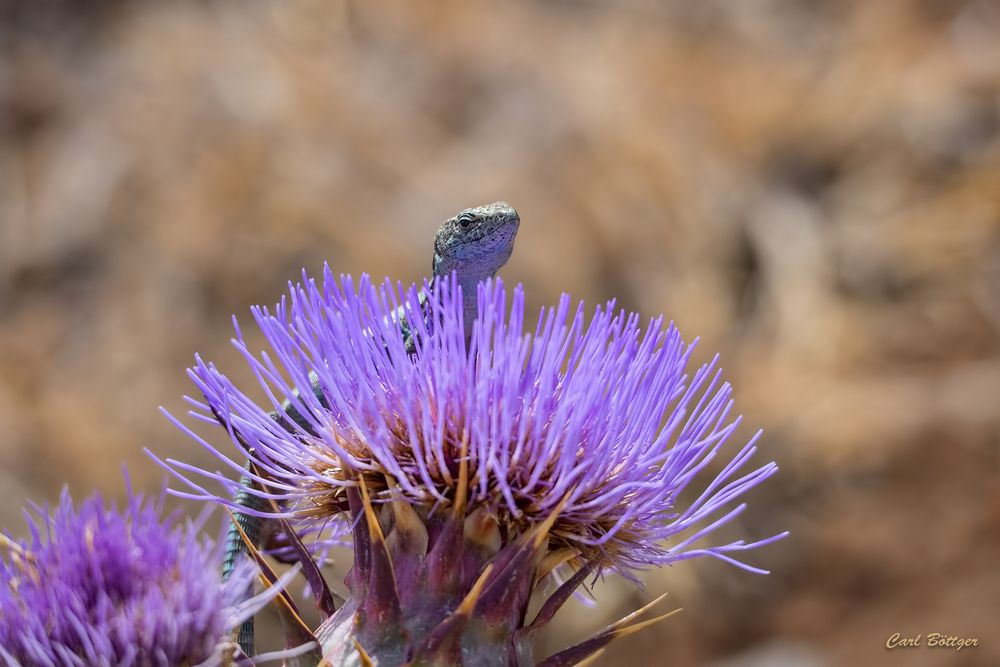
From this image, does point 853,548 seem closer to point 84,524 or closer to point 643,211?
point 643,211

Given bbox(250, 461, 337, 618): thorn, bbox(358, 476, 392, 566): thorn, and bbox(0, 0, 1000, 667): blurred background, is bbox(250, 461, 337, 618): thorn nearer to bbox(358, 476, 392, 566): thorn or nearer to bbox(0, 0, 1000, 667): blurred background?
bbox(358, 476, 392, 566): thorn

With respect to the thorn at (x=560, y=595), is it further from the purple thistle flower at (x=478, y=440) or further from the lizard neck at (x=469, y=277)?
the lizard neck at (x=469, y=277)

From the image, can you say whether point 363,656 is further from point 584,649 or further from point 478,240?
point 478,240

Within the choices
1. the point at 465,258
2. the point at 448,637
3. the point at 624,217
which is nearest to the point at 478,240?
the point at 465,258

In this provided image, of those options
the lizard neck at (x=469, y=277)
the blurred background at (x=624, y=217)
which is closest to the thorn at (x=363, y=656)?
the lizard neck at (x=469, y=277)

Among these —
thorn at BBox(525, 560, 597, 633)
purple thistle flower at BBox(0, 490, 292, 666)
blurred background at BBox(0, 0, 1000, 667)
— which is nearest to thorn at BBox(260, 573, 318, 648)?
purple thistle flower at BBox(0, 490, 292, 666)
